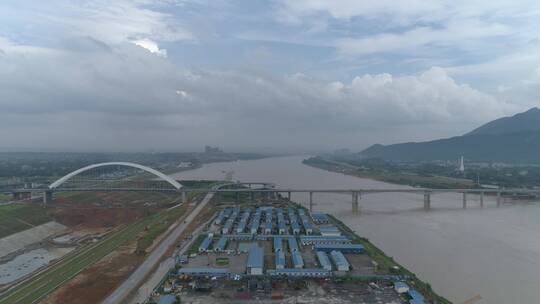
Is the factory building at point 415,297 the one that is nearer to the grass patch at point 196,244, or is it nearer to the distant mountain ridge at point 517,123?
the grass patch at point 196,244

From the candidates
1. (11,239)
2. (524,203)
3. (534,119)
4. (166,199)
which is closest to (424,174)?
(524,203)

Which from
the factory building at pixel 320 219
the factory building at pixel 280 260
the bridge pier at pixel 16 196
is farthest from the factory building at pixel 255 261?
the bridge pier at pixel 16 196

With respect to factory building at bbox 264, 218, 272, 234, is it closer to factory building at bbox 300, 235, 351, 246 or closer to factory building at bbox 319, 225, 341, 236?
factory building at bbox 300, 235, 351, 246

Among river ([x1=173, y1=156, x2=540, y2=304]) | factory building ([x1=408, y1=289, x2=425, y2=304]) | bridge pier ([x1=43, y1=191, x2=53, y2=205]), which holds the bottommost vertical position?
river ([x1=173, y1=156, x2=540, y2=304])

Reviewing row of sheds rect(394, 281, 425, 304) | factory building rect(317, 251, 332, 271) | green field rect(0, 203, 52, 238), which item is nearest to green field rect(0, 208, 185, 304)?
green field rect(0, 203, 52, 238)

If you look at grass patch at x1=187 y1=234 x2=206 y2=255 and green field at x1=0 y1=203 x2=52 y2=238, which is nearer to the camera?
grass patch at x1=187 y1=234 x2=206 y2=255

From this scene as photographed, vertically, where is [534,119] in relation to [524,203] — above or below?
above

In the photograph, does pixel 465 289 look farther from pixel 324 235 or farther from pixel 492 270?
pixel 324 235
